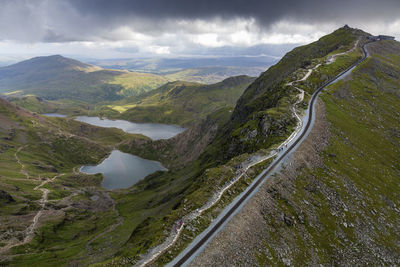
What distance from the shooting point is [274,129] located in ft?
235

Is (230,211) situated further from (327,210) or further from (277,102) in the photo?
(277,102)

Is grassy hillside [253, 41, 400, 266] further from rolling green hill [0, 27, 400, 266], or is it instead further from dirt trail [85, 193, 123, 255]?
dirt trail [85, 193, 123, 255]

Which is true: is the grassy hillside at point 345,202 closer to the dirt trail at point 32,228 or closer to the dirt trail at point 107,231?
the dirt trail at point 107,231

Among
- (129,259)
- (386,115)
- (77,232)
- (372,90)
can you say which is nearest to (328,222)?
(129,259)

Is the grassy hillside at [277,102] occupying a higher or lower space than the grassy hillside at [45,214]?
higher

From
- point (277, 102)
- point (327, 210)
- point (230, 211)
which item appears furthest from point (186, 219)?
point (277, 102)

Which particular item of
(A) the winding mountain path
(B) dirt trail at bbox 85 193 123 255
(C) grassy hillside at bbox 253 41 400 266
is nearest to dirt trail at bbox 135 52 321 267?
(A) the winding mountain path

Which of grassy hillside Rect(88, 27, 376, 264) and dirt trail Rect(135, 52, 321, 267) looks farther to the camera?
grassy hillside Rect(88, 27, 376, 264)

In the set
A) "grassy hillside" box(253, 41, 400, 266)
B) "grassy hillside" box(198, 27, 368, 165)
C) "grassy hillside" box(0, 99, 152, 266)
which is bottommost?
"grassy hillside" box(0, 99, 152, 266)

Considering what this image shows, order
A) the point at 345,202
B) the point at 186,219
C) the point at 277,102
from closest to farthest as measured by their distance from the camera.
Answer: the point at 186,219 → the point at 345,202 → the point at 277,102

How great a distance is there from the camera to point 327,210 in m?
46.0

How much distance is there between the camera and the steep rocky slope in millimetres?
36875

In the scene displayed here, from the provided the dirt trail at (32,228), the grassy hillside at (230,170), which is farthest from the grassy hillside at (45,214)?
the grassy hillside at (230,170)

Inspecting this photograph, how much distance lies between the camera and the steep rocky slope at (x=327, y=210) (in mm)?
36875
